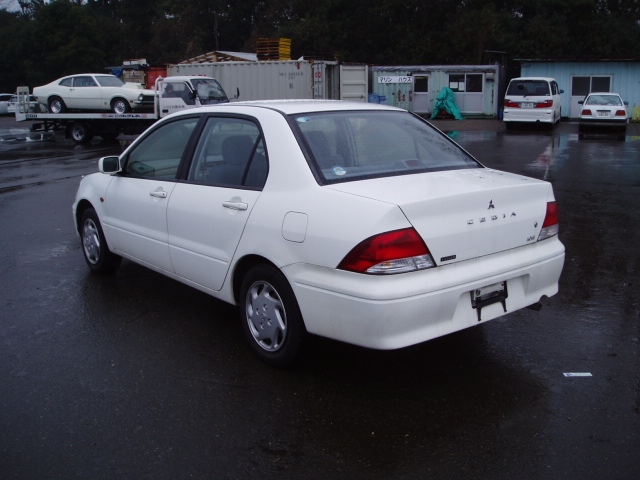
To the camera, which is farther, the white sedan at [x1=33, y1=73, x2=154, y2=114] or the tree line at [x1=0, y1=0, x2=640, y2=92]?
the tree line at [x1=0, y1=0, x2=640, y2=92]

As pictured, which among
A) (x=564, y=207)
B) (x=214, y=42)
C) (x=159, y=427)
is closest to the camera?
(x=159, y=427)

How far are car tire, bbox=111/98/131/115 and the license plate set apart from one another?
68.1ft

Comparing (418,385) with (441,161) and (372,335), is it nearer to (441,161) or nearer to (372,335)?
(372,335)

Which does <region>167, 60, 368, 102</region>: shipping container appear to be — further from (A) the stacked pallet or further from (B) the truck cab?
(B) the truck cab

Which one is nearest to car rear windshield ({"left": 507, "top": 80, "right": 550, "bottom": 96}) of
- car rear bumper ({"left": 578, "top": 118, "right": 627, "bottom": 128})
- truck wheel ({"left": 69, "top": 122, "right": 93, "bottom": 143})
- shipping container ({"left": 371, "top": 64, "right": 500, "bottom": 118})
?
car rear bumper ({"left": 578, "top": 118, "right": 627, "bottom": 128})

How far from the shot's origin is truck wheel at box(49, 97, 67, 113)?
24.0 metres

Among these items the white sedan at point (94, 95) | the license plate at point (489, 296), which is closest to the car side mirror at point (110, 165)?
the license plate at point (489, 296)

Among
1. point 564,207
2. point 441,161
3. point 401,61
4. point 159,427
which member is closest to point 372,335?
point 159,427

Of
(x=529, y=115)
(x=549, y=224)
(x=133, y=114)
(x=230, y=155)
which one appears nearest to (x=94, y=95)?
(x=133, y=114)

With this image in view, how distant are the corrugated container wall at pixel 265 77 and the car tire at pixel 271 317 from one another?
78.1ft

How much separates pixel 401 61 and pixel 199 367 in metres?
43.8

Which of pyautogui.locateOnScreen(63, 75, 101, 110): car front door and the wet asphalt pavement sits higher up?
pyautogui.locateOnScreen(63, 75, 101, 110): car front door

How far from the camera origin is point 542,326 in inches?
195

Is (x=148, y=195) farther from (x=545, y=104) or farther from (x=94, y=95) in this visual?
(x=545, y=104)
